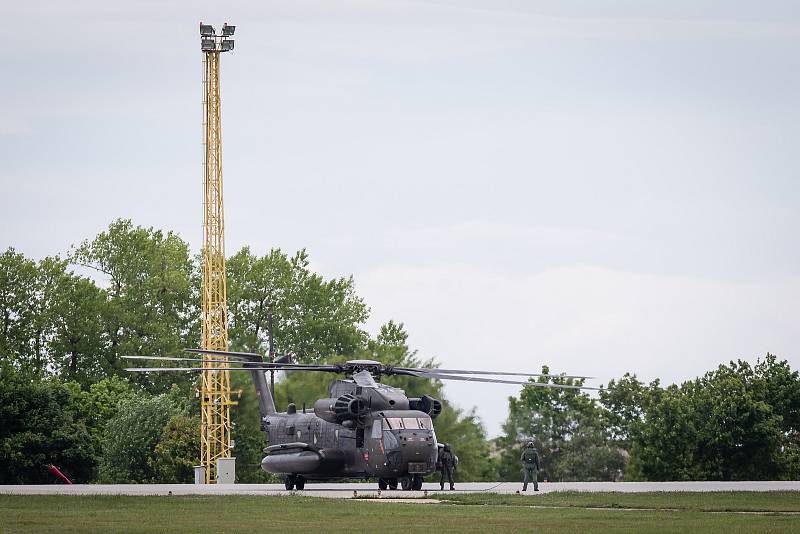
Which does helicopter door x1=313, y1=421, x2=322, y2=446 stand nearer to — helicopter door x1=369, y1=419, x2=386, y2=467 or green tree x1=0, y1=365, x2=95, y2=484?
helicopter door x1=369, y1=419, x2=386, y2=467

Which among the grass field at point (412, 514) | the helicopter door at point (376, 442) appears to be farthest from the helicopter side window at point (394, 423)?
the grass field at point (412, 514)

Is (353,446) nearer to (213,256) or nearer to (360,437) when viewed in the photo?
(360,437)

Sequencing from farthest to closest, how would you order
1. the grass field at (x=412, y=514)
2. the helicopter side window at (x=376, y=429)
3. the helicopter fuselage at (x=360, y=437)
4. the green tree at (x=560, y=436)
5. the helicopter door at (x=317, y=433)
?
the green tree at (x=560, y=436), the helicopter door at (x=317, y=433), the helicopter side window at (x=376, y=429), the helicopter fuselage at (x=360, y=437), the grass field at (x=412, y=514)

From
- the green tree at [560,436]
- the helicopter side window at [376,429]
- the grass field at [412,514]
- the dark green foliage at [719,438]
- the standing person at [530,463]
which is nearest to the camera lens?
the grass field at [412,514]

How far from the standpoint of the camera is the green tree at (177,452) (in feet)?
221

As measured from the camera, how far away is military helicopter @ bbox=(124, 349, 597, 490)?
3900cm

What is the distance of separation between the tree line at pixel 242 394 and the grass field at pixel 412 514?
25.8m

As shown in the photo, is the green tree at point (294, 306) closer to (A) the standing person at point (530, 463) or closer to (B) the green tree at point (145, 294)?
(B) the green tree at point (145, 294)

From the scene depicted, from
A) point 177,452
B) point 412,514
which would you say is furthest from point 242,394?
point 412,514

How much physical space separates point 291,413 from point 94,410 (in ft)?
116

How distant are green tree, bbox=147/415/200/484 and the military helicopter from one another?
926 inches

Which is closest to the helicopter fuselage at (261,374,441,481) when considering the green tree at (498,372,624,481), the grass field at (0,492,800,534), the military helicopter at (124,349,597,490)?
the military helicopter at (124,349,597,490)

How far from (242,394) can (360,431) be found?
81.7 ft

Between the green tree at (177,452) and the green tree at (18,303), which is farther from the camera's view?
the green tree at (18,303)
